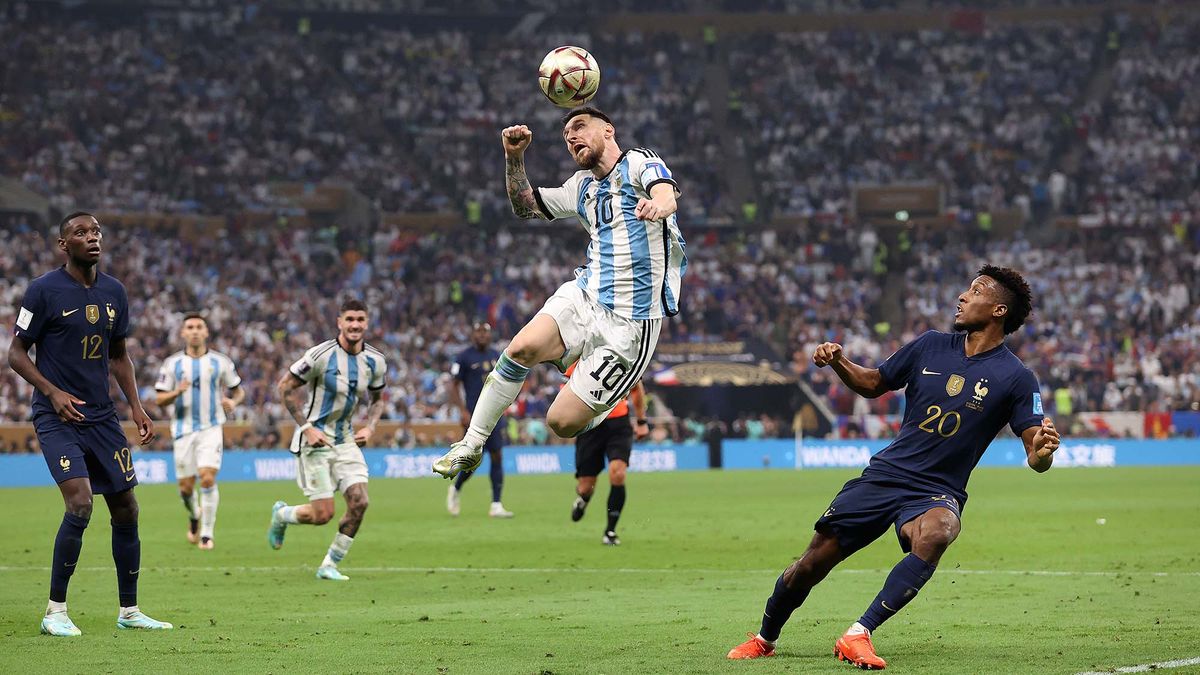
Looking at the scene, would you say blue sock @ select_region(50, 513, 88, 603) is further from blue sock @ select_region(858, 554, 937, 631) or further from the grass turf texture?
blue sock @ select_region(858, 554, 937, 631)

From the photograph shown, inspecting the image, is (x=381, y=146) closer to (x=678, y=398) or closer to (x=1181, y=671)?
(x=678, y=398)

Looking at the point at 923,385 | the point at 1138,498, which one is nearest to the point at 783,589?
the point at 923,385

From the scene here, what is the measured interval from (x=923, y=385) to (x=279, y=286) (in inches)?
1442

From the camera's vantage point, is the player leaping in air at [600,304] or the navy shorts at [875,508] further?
the player leaping in air at [600,304]

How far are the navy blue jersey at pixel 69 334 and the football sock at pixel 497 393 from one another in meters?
2.74

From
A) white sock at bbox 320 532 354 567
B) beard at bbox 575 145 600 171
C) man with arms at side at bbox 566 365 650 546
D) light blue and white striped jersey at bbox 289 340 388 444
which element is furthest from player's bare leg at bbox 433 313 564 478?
man with arms at side at bbox 566 365 650 546

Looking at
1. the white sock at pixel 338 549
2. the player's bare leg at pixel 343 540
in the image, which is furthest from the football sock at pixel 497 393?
the white sock at pixel 338 549

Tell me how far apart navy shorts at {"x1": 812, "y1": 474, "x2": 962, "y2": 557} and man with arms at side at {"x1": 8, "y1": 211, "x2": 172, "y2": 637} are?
15.8ft

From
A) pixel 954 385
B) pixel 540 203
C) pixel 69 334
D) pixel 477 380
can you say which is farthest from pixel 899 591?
pixel 477 380

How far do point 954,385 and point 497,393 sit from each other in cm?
284

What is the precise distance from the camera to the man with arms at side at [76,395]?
979 cm

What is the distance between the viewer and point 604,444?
17625 millimetres

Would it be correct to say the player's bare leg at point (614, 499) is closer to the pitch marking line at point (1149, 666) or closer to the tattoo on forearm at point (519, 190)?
the tattoo on forearm at point (519, 190)

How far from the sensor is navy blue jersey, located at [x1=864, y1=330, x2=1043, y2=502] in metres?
8.34
